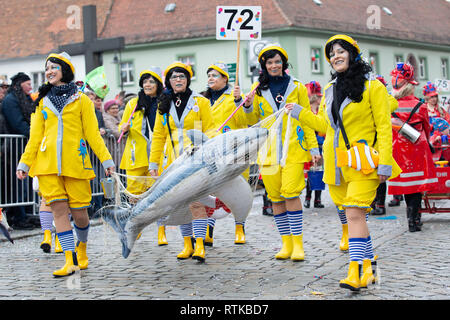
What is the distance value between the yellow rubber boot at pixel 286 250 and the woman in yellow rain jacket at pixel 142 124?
1823 millimetres

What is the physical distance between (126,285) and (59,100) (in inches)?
76.7

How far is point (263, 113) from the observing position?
7383 mm

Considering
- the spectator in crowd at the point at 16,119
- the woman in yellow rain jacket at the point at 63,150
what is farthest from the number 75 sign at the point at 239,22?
the spectator in crowd at the point at 16,119

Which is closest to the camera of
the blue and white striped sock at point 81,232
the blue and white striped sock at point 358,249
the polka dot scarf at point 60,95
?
the blue and white striped sock at point 358,249

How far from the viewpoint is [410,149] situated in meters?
9.40

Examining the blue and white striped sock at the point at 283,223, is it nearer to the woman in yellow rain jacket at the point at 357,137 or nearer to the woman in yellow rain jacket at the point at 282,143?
the woman in yellow rain jacket at the point at 282,143

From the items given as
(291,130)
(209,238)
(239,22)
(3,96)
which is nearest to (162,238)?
(209,238)

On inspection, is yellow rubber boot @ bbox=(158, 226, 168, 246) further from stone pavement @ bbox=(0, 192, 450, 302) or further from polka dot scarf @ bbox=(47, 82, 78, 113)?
polka dot scarf @ bbox=(47, 82, 78, 113)

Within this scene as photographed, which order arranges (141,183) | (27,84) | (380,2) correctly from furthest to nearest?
(380,2)
(27,84)
(141,183)

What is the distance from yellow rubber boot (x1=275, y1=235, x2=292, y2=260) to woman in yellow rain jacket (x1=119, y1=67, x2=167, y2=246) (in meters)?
1.82

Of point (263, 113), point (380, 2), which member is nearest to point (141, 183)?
point (263, 113)

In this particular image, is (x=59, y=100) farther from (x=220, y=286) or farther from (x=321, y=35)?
(x=321, y=35)

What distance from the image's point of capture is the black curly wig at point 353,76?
19.2 ft

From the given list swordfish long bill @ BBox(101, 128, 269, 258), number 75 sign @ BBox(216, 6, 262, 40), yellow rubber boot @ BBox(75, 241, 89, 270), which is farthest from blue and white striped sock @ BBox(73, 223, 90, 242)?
number 75 sign @ BBox(216, 6, 262, 40)
